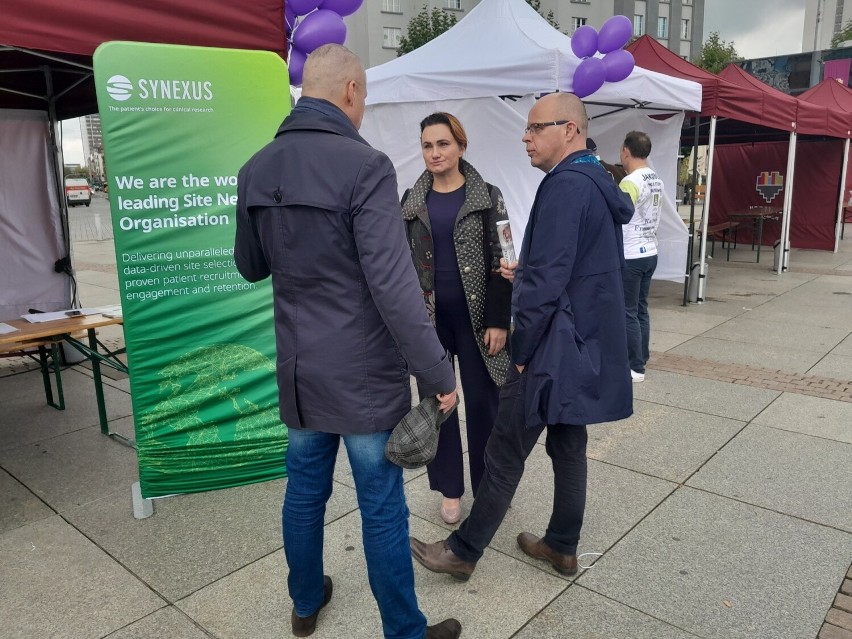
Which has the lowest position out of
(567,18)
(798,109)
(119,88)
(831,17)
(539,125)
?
(539,125)

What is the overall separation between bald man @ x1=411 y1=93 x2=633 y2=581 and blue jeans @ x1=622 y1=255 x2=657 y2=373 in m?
2.50

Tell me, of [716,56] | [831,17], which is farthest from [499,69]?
[831,17]

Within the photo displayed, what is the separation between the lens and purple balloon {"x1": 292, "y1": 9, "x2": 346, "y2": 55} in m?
3.73

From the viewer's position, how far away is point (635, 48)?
9359mm

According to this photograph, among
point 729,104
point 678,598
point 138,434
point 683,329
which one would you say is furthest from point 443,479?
point 729,104

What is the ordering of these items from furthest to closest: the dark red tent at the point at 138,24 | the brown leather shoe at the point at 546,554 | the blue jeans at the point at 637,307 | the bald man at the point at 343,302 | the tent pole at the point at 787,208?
the tent pole at the point at 787,208 → the blue jeans at the point at 637,307 → the brown leather shoe at the point at 546,554 → the dark red tent at the point at 138,24 → the bald man at the point at 343,302

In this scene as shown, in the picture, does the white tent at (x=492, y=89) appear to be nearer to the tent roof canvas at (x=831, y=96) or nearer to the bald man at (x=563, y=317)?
the bald man at (x=563, y=317)

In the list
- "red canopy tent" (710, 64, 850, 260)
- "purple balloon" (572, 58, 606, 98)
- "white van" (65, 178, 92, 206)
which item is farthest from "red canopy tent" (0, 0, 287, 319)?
"white van" (65, 178, 92, 206)

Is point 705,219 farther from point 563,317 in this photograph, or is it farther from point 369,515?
point 369,515

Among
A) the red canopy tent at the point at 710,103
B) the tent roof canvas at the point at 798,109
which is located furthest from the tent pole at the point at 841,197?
the red canopy tent at the point at 710,103

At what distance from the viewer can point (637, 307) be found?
16.6ft

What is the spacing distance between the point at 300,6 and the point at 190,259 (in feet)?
5.19

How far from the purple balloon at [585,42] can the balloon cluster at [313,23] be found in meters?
2.67

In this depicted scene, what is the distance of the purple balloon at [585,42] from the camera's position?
5.82 metres
